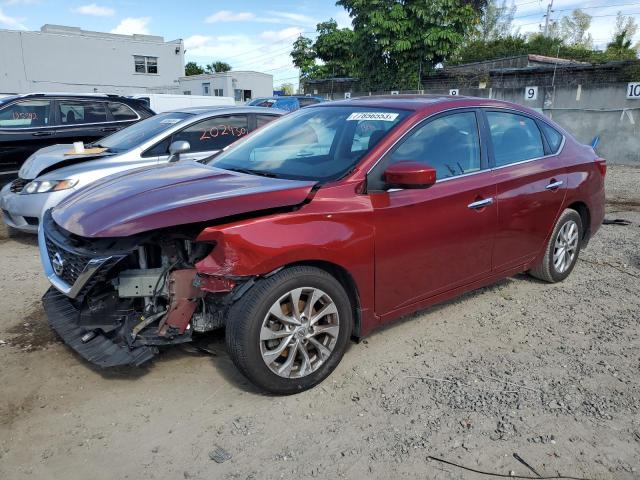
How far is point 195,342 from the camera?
366 centimetres

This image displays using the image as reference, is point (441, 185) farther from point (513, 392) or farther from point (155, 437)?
point (155, 437)

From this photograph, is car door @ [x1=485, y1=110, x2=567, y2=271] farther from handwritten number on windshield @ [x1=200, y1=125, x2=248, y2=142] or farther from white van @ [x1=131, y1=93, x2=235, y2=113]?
white van @ [x1=131, y1=93, x2=235, y2=113]

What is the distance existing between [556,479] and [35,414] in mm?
2759

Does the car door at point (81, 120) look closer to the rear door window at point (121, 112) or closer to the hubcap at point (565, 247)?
the rear door window at point (121, 112)

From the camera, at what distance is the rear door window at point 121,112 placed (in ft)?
28.6

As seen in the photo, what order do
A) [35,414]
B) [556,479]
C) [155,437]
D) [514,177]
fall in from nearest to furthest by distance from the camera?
[556,479] < [155,437] < [35,414] < [514,177]

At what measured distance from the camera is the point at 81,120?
8.57m

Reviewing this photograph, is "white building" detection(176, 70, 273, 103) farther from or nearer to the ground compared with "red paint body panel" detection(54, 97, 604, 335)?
farther from the ground

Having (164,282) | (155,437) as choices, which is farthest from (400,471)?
(164,282)

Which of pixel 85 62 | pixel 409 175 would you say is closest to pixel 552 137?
pixel 409 175

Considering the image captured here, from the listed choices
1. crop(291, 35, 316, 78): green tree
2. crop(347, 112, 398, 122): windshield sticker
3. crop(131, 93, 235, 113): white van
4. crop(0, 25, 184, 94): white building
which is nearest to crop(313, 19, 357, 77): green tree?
crop(291, 35, 316, 78): green tree

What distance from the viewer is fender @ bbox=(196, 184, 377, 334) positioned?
2793 mm

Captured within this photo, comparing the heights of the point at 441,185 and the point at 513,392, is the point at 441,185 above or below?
above

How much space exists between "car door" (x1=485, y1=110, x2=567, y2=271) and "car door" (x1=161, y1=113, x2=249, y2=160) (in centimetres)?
336
